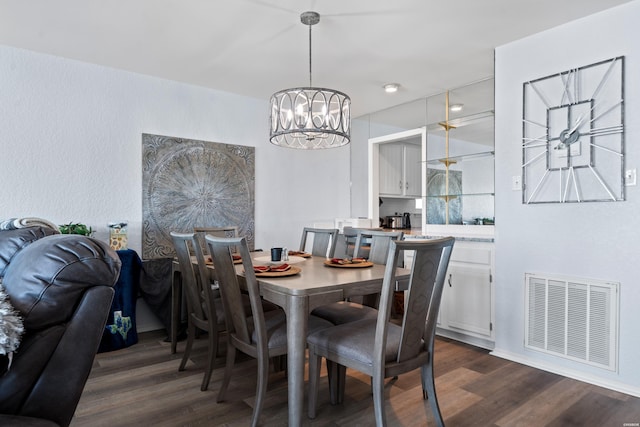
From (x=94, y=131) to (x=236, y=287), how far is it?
2384mm

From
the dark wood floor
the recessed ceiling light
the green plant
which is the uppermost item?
the recessed ceiling light

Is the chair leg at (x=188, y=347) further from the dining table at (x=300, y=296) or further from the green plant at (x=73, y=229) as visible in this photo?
the green plant at (x=73, y=229)

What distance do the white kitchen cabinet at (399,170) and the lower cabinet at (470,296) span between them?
85.3 inches

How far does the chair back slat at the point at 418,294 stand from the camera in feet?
5.57

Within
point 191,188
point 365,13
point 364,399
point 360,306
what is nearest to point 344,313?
point 360,306

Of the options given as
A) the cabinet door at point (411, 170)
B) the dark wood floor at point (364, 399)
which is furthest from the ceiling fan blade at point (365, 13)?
the cabinet door at point (411, 170)

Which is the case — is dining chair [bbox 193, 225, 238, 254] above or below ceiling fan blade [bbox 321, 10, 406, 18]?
below

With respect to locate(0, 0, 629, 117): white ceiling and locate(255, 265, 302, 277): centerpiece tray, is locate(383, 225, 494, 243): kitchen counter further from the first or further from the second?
locate(255, 265, 302, 277): centerpiece tray

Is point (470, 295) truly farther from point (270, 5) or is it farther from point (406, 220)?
point (406, 220)

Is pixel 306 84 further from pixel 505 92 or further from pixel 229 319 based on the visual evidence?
pixel 229 319

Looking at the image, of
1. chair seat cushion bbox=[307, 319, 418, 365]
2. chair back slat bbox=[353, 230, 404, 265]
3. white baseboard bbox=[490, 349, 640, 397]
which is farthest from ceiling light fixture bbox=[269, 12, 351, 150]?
white baseboard bbox=[490, 349, 640, 397]

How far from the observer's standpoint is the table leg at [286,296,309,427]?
5.89 feet

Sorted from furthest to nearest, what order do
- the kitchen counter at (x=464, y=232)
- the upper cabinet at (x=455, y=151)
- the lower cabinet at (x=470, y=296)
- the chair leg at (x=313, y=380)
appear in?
the upper cabinet at (x=455, y=151) < the kitchen counter at (x=464, y=232) < the lower cabinet at (x=470, y=296) < the chair leg at (x=313, y=380)

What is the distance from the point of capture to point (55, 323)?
1.13 metres
